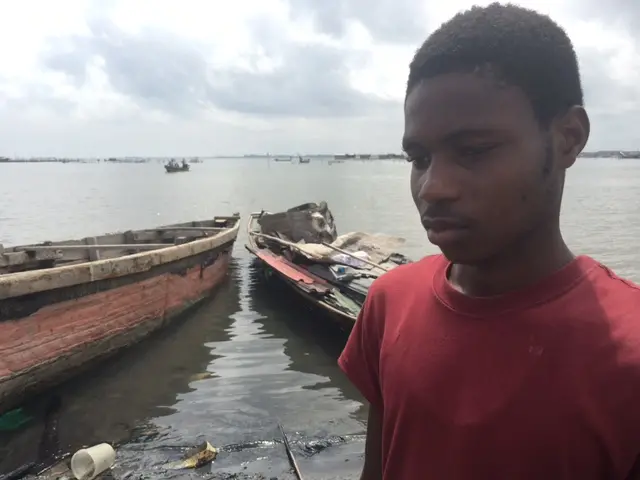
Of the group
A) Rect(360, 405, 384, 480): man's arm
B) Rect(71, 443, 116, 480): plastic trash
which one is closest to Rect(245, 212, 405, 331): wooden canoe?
Rect(71, 443, 116, 480): plastic trash

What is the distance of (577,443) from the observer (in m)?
0.95

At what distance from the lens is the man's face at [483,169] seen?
1082mm

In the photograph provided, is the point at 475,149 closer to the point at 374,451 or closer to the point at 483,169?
the point at 483,169

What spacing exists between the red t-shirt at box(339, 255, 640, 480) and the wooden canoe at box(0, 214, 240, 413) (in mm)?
5057

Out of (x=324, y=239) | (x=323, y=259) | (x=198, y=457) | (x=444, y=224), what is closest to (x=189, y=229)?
(x=324, y=239)

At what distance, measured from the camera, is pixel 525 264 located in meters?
1.15

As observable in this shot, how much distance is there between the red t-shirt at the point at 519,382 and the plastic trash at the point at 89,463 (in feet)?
12.8

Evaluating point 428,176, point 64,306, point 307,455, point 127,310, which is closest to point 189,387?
point 127,310

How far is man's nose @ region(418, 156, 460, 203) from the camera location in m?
1.10

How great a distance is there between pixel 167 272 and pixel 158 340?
1.02 m

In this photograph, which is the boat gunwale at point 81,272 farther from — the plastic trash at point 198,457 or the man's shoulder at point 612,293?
the man's shoulder at point 612,293

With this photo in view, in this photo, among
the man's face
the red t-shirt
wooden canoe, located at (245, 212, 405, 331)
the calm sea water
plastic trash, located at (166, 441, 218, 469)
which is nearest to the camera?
the red t-shirt

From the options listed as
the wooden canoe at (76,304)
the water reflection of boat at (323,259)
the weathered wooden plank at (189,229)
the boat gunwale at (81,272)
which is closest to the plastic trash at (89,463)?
the wooden canoe at (76,304)

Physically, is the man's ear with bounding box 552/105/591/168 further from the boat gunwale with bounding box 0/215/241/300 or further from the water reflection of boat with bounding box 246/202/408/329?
the water reflection of boat with bounding box 246/202/408/329
